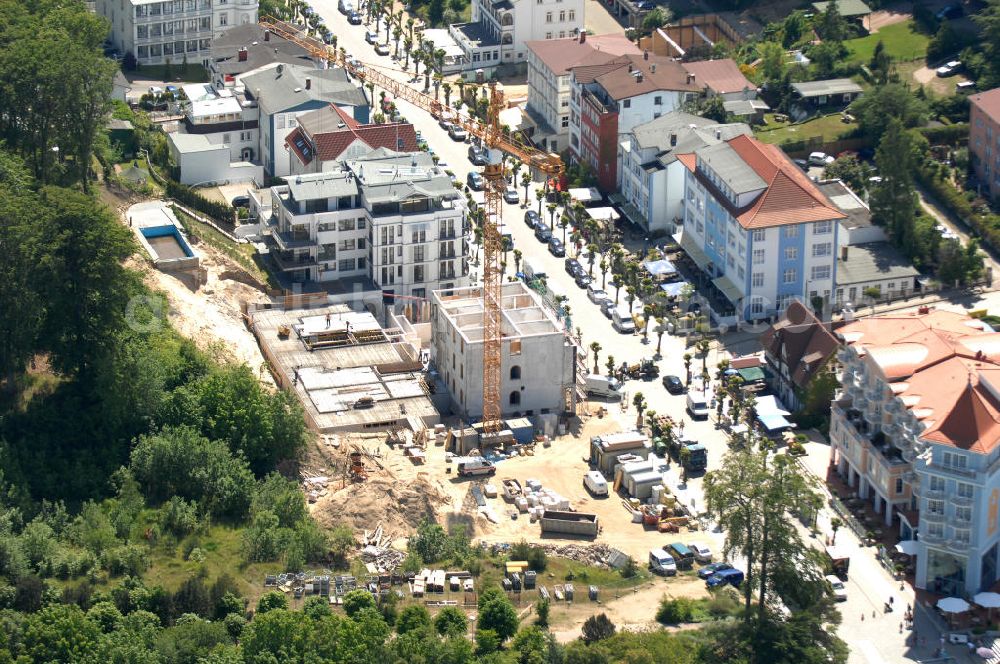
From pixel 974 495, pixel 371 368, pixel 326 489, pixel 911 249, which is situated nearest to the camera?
pixel 974 495

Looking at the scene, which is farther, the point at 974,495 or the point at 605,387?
the point at 605,387

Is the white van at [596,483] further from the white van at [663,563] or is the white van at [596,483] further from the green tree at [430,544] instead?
the green tree at [430,544]

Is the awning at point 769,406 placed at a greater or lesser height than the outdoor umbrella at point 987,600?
greater

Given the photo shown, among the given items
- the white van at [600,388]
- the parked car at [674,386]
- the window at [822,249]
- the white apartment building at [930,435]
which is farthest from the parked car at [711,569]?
the window at [822,249]

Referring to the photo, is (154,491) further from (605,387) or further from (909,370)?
(909,370)

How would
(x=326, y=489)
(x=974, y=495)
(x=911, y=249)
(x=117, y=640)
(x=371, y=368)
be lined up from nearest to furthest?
(x=117, y=640) < (x=974, y=495) < (x=326, y=489) < (x=371, y=368) < (x=911, y=249)

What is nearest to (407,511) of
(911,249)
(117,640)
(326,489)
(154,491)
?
(326,489)

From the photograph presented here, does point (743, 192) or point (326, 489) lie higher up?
point (743, 192)
